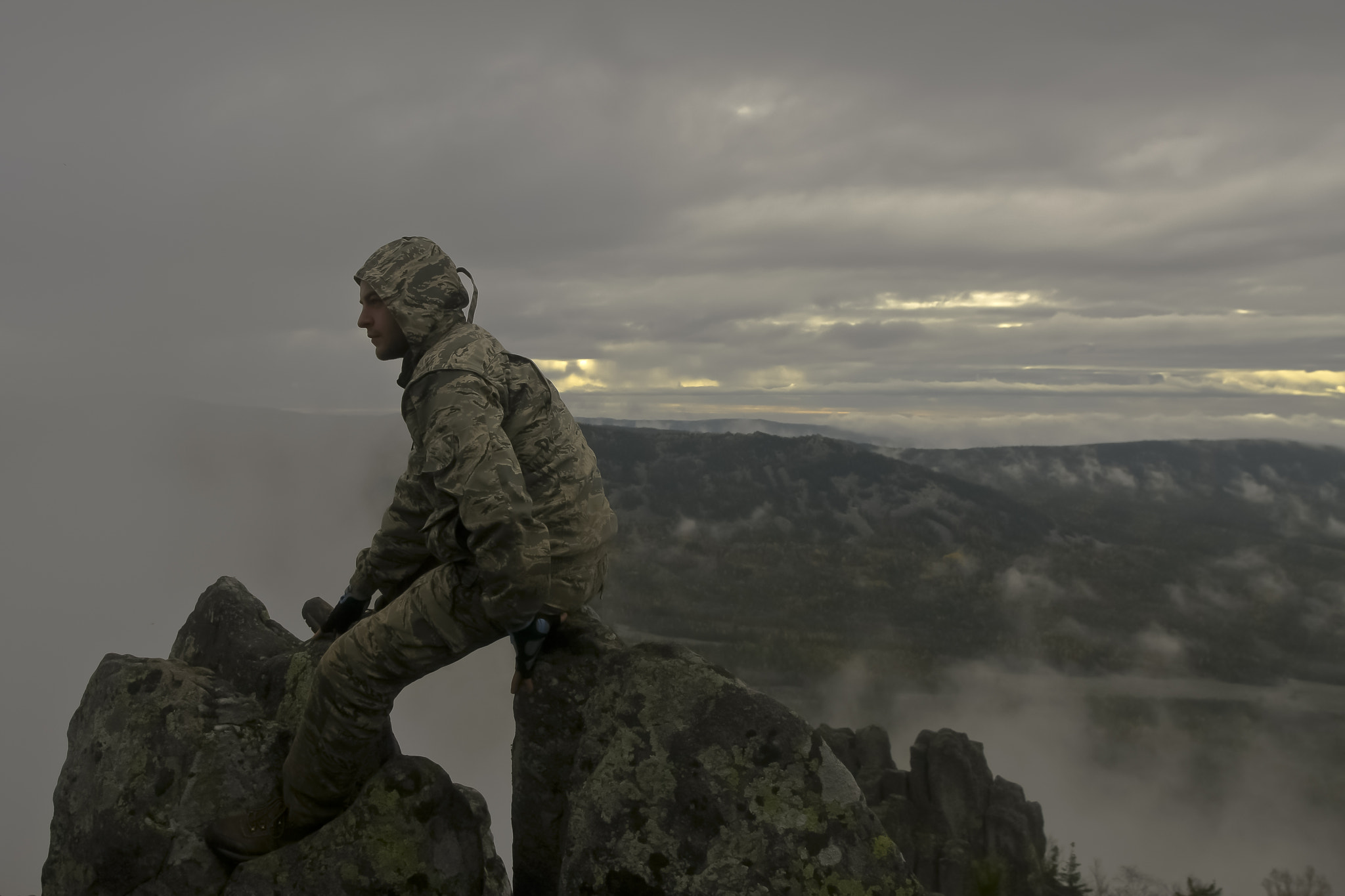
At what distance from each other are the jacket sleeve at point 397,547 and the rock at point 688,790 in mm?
2054

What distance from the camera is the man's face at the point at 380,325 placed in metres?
8.80

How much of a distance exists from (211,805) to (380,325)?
5.76 metres

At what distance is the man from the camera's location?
23.2ft

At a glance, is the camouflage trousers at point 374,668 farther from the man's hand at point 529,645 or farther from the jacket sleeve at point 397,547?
the jacket sleeve at point 397,547

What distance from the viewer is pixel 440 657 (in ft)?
27.7

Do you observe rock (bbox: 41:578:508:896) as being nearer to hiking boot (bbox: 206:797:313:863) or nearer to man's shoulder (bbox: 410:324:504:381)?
hiking boot (bbox: 206:797:313:863)

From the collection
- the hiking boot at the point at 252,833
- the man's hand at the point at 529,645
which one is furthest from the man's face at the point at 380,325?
the hiking boot at the point at 252,833

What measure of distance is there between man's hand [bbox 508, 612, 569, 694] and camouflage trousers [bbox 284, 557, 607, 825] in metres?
0.27

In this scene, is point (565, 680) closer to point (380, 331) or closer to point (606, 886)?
point (606, 886)

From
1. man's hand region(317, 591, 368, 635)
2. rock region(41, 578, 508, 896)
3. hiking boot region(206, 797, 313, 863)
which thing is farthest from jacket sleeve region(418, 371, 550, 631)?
hiking boot region(206, 797, 313, 863)

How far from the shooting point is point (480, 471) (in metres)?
6.84

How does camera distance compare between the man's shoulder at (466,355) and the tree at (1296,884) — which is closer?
the man's shoulder at (466,355)

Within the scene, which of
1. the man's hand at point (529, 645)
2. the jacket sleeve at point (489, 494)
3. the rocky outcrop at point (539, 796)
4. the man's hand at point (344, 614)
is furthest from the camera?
the man's hand at point (344, 614)

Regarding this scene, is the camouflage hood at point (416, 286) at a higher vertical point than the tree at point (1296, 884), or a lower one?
higher
